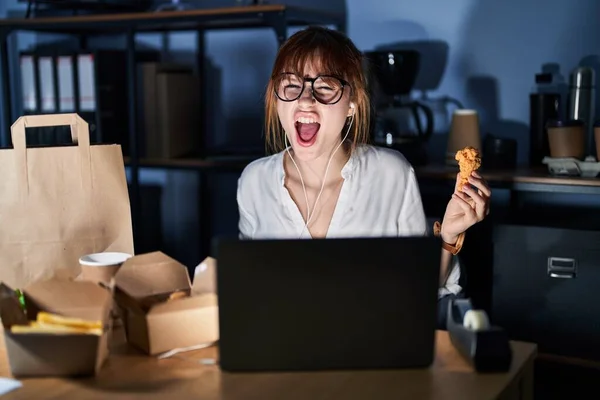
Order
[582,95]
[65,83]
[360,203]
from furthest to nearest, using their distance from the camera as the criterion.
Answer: [65,83] < [582,95] < [360,203]

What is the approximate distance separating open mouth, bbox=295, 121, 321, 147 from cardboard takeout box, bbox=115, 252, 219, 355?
0.54 m

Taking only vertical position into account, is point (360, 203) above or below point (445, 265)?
above

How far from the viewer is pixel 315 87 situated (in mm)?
1750

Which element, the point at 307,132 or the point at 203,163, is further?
the point at 203,163

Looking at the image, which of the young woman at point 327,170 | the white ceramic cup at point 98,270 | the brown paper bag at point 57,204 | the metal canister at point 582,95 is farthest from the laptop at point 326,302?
the metal canister at point 582,95

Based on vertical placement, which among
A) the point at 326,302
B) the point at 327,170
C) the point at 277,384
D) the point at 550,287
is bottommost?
the point at 550,287

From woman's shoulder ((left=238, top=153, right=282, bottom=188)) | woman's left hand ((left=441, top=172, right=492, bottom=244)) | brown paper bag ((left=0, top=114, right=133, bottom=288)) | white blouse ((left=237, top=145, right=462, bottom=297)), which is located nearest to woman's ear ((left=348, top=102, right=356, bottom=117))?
white blouse ((left=237, top=145, right=462, bottom=297))

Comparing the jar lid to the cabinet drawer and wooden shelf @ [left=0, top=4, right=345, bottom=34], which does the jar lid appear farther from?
wooden shelf @ [left=0, top=4, right=345, bottom=34]

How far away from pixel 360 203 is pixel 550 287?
0.83 m

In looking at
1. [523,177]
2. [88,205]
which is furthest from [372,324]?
[523,177]

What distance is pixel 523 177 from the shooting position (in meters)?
2.38

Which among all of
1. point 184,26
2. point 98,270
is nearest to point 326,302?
point 98,270

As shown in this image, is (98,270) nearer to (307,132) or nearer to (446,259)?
(307,132)

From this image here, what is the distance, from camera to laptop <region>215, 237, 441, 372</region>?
1.07 m
